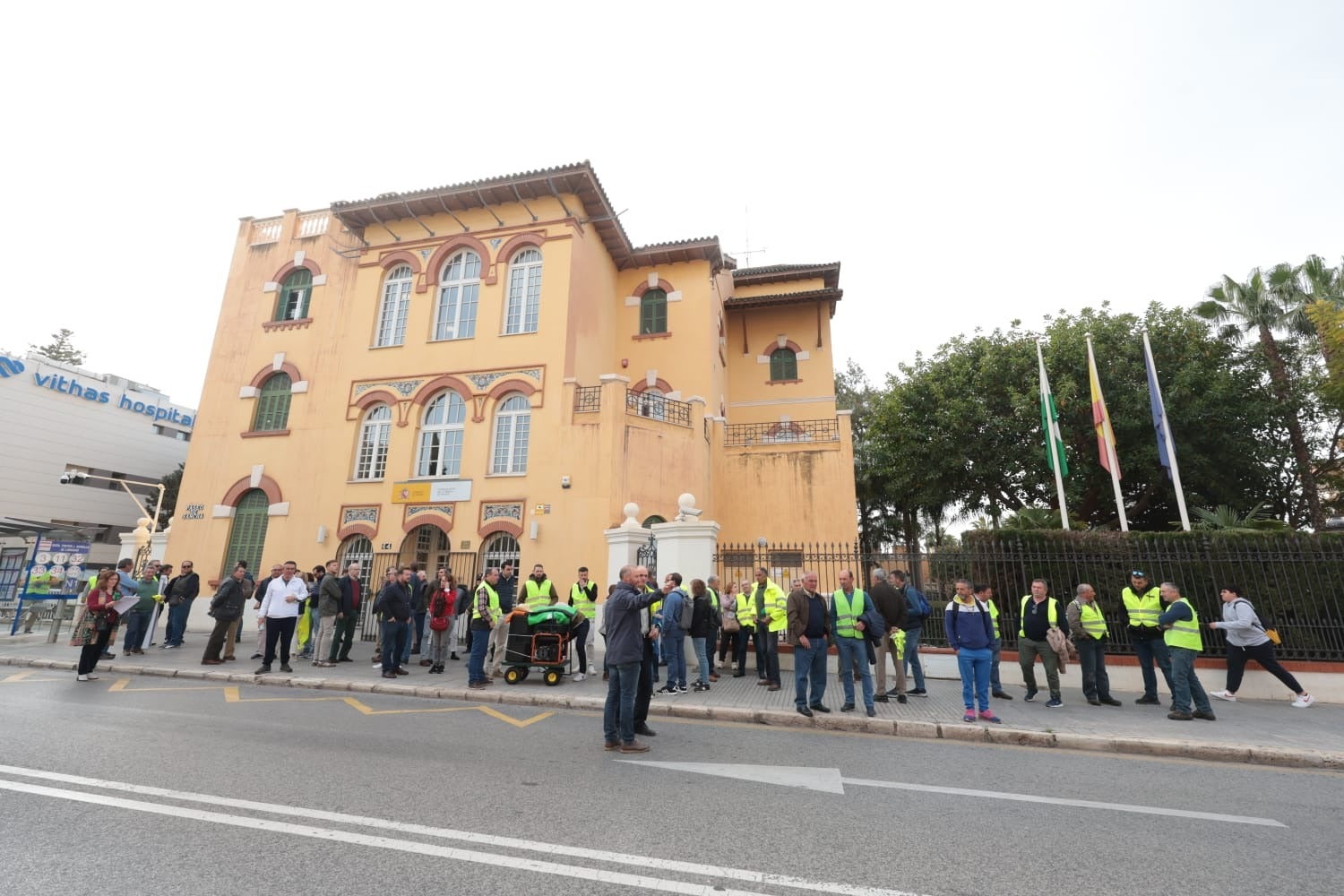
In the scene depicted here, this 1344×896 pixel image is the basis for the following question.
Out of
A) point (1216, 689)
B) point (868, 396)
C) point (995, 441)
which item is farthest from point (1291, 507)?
point (868, 396)

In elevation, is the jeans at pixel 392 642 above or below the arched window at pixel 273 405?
below

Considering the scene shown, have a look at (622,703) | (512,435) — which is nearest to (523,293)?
(512,435)

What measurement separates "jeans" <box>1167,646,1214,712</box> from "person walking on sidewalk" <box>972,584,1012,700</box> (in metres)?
2.03

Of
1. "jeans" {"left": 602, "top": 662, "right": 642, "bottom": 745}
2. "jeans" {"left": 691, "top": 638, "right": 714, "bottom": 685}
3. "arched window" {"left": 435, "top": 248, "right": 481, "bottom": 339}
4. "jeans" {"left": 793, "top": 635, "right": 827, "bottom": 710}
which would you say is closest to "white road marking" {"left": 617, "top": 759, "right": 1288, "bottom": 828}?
"jeans" {"left": 602, "top": 662, "right": 642, "bottom": 745}

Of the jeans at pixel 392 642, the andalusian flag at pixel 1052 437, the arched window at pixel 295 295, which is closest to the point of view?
the jeans at pixel 392 642

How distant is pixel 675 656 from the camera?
932 cm

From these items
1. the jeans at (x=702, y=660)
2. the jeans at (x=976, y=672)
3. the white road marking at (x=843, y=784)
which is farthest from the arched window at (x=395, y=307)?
the jeans at (x=976, y=672)

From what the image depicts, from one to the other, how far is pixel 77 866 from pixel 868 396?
34.1 meters

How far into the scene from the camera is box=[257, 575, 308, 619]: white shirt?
1056 cm

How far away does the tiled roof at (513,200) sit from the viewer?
18062 mm

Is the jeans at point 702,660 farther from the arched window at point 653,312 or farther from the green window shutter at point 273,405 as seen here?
the green window shutter at point 273,405

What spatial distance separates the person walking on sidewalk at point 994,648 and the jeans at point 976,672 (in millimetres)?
86

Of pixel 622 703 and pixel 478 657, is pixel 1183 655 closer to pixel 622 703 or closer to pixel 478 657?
pixel 622 703

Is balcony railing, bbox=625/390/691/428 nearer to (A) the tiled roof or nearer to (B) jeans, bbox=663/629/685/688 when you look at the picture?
(A) the tiled roof
